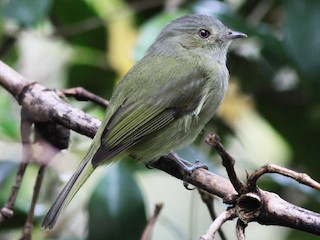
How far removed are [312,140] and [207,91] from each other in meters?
1.28

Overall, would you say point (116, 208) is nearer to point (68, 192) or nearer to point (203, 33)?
point (68, 192)

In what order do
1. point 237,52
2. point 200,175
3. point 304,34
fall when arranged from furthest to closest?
point 237,52, point 304,34, point 200,175

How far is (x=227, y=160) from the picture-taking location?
5.69 feet

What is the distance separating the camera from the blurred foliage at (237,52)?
3424 millimetres

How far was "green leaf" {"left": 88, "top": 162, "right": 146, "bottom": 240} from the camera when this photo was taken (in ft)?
9.45

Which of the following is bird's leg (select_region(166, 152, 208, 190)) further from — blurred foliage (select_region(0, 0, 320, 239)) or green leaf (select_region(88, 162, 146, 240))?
blurred foliage (select_region(0, 0, 320, 239))

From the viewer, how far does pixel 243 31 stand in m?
3.56

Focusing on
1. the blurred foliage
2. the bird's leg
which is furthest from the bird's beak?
the bird's leg

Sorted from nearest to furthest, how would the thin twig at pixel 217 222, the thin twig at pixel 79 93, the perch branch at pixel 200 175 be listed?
the thin twig at pixel 217 222
the perch branch at pixel 200 175
the thin twig at pixel 79 93

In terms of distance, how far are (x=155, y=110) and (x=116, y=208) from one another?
0.44 m

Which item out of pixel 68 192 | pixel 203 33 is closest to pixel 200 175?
pixel 68 192

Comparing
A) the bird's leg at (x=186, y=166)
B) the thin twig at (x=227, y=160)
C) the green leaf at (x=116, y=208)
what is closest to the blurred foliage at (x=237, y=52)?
the green leaf at (x=116, y=208)

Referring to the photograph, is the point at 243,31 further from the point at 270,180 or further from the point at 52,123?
the point at 52,123

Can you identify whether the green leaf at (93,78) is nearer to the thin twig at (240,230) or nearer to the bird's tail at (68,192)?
the bird's tail at (68,192)
